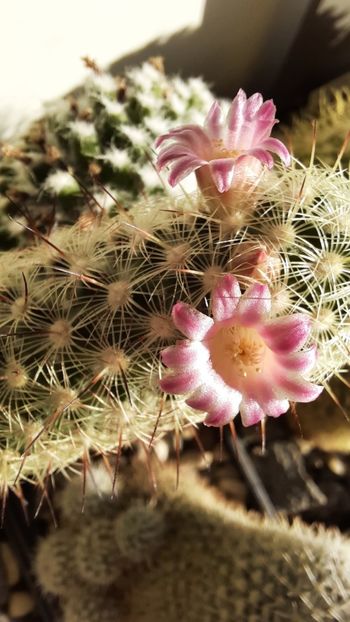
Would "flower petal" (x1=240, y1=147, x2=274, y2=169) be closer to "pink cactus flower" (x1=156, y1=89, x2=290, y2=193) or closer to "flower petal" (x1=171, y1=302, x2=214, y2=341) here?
"pink cactus flower" (x1=156, y1=89, x2=290, y2=193)

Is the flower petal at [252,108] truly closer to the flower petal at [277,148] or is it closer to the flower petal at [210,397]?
the flower petal at [277,148]

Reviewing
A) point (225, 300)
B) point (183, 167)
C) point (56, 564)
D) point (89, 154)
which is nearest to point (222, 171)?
point (183, 167)

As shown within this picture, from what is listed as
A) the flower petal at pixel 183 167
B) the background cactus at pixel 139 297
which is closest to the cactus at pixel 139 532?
the background cactus at pixel 139 297

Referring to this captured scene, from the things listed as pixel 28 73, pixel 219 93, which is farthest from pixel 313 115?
pixel 28 73

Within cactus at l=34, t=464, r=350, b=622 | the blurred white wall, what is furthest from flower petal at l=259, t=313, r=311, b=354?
the blurred white wall

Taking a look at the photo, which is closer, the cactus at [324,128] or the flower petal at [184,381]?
the flower petal at [184,381]

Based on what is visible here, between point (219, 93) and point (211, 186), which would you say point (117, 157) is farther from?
point (219, 93)

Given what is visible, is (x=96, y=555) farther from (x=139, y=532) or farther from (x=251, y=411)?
(x=251, y=411)

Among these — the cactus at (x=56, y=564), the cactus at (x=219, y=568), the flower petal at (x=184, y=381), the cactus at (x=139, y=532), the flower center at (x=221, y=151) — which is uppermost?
the flower center at (x=221, y=151)

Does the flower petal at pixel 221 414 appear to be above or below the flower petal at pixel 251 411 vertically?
above
